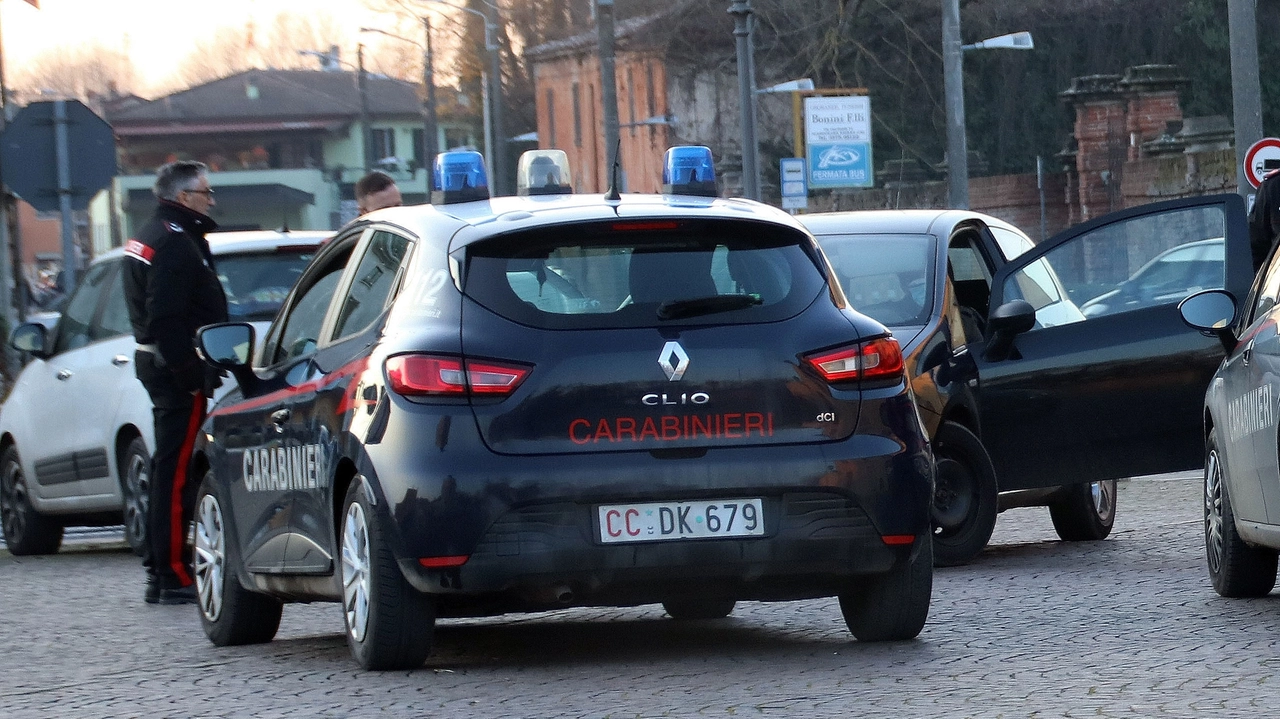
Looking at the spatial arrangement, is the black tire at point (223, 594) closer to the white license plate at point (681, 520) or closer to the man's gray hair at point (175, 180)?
the white license plate at point (681, 520)

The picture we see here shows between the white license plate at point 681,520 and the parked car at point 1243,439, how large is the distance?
1.96m

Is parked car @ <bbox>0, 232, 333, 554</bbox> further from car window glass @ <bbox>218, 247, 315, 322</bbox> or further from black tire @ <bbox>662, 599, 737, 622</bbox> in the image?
black tire @ <bbox>662, 599, 737, 622</bbox>

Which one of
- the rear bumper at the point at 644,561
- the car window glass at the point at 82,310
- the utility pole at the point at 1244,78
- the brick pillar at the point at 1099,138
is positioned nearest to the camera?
the rear bumper at the point at 644,561

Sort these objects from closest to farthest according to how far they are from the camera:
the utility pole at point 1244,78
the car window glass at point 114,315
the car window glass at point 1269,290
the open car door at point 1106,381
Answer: the car window glass at point 1269,290 → the open car door at point 1106,381 → the car window glass at point 114,315 → the utility pole at point 1244,78

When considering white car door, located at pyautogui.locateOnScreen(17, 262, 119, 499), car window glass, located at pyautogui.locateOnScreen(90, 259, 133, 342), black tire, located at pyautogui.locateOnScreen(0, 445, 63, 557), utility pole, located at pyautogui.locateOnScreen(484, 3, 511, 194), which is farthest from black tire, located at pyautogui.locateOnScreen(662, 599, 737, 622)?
utility pole, located at pyautogui.locateOnScreen(484, 3, 511, 194)

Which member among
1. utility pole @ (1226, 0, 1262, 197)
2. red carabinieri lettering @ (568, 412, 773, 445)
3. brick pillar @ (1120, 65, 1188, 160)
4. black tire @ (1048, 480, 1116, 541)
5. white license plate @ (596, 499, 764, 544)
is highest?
brick pillar @ (1120, 65, 1188, 160)

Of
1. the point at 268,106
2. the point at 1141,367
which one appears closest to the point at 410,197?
the point at 268,106

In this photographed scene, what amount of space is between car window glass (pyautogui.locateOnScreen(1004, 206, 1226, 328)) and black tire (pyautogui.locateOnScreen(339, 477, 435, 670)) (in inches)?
188

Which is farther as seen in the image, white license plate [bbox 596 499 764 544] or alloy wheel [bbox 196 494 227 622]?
alloy wheel [bbox 196 494 227 622]

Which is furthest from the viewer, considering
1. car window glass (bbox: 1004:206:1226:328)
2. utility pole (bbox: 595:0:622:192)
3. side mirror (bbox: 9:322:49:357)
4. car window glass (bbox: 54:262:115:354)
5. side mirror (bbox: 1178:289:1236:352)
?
utility pole (bbox: 595:0:622:192)

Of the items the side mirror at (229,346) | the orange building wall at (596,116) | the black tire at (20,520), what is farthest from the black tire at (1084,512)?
the orange building wall at (596,116)

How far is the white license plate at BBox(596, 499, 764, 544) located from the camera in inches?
263

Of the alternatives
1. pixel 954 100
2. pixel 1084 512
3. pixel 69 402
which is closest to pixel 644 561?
pixel 1084 512

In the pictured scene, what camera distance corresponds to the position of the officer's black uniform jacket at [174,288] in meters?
10.4
